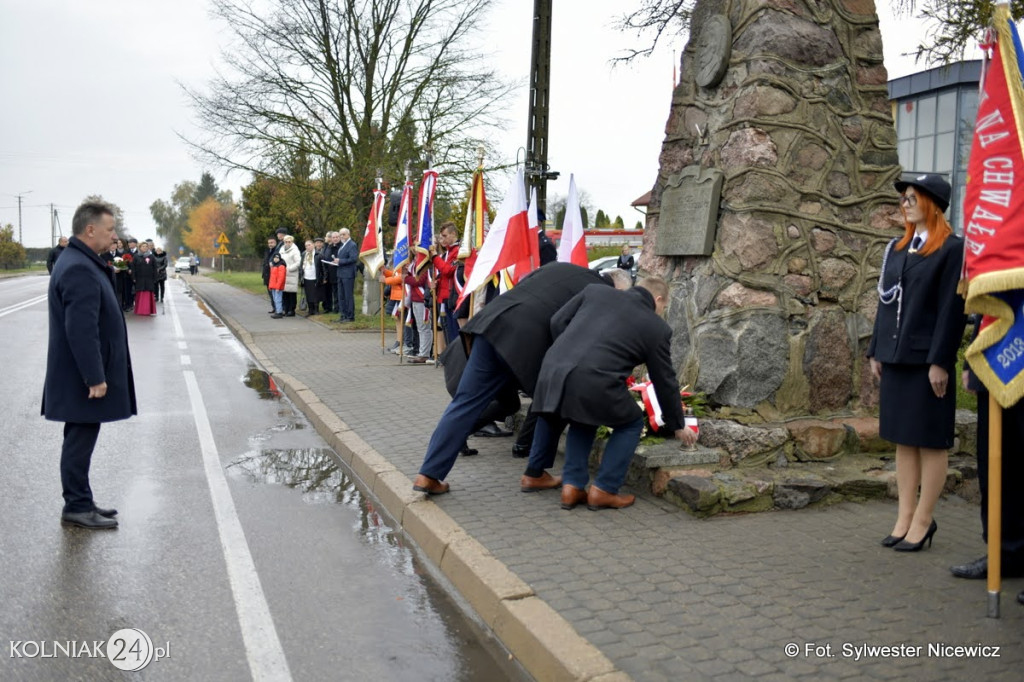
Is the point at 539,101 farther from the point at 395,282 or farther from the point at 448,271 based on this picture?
the point at 395,282

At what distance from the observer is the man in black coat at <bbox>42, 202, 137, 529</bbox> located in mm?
5695

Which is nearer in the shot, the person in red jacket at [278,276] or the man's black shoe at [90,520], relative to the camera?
the man's black shoe at [90,520]

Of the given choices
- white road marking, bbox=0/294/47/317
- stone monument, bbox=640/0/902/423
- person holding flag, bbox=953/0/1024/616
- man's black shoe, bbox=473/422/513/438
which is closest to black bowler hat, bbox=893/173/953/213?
person holding flag, bbox=953/0/1024/616

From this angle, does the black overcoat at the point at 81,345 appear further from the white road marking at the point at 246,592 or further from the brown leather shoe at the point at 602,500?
the brown leather shoe at the point at 602,500

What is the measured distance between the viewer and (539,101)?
1353cm

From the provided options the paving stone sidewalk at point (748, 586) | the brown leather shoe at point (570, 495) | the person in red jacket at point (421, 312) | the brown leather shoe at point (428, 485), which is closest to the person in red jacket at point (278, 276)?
the person in red jacket at point (421, 312)

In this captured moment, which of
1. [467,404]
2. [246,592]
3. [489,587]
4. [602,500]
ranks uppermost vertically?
[467,404]

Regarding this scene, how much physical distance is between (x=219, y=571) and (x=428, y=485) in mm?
1617

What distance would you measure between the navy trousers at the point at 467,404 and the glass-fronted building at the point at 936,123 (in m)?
28.7

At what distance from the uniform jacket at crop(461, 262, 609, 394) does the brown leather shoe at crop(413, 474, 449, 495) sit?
0.88 meters

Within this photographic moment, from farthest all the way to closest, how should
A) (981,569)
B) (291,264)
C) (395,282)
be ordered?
(291,264)
(395,282)
(981,569)

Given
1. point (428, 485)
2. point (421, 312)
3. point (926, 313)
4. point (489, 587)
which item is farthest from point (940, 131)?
point (489, 587)

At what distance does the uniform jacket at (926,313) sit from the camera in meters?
4.88

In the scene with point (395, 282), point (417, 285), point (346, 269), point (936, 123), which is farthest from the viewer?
point (936, 123)
